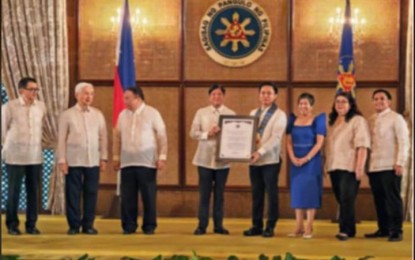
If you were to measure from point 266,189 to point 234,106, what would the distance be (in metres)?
1.83

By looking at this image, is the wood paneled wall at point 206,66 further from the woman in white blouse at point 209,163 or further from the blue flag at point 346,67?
the woman in white blouse at point 209,163

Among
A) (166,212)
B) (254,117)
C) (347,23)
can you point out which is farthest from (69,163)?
(347,23)

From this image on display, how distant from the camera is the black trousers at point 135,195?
5.32m

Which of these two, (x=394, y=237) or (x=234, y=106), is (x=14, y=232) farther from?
(x=394, y=237)

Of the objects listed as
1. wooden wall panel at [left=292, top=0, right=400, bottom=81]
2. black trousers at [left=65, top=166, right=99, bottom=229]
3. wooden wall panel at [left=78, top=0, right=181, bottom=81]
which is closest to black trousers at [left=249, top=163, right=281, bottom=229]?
black trousers at [left=65, top=166, right=99, bottom=229]

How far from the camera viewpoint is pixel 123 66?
650cm

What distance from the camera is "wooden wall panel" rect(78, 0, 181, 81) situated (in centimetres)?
698

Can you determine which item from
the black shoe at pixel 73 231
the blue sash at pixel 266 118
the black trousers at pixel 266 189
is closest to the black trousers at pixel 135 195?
the black shoe at pixel 73 231

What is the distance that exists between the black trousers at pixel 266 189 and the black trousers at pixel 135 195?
767mm

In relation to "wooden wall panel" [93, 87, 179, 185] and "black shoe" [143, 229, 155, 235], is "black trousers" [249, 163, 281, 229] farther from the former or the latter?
"wooden wall panel" [93, 87, 179, 185]

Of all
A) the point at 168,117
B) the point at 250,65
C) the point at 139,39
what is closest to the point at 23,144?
the point at 168,117

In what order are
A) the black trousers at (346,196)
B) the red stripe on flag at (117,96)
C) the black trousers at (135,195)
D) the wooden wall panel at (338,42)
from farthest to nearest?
the wooden wall panel at (338,42) → the red stripe on flag at (117,96) → the black trousers at (135,195) → the black trousers at (346,196)

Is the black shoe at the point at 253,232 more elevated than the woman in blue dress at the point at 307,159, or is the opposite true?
the woman in blue dress at the point at 307,159

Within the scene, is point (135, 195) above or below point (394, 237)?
above
